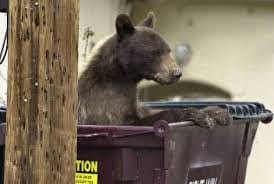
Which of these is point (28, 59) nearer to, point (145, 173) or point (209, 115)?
point (145, 173)

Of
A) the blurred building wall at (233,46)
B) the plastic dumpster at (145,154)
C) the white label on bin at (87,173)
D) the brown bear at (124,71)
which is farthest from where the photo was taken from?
the blurred building wall at (233,46)

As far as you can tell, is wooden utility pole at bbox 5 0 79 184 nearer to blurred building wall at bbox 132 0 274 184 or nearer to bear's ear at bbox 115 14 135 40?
bear's ear at bbox 115 14 135 40

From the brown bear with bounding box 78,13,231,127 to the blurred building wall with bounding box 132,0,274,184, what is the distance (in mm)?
3989

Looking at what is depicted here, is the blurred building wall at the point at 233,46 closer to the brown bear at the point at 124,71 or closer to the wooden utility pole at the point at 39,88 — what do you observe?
the brown bear at the point at 124,71

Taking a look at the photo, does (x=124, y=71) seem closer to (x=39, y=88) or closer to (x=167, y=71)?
(x=167, y=71)

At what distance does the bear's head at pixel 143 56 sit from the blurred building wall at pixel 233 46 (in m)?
4.04

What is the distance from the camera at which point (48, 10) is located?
416cm

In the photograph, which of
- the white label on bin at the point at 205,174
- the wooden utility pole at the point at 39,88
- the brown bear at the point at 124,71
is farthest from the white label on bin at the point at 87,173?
the brown bear at the point at 124,71

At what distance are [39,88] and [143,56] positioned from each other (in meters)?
1.93

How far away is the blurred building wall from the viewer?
997 centimetres

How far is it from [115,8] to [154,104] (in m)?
2.96

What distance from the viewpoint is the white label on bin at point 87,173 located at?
4.93 meters

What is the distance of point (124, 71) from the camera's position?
6.06 metres

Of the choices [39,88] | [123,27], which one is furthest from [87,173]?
[123,27]
